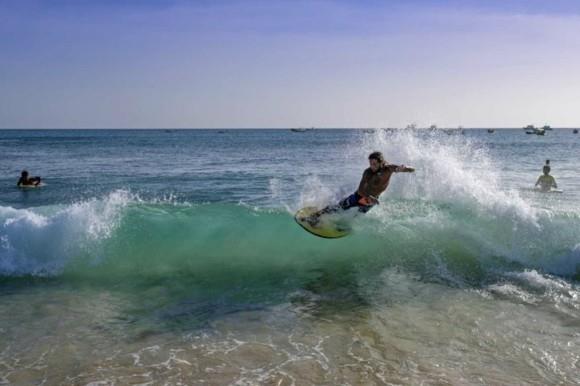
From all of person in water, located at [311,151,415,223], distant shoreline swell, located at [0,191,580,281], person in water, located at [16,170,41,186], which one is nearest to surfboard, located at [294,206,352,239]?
person in water, located at [311,151,415,223]

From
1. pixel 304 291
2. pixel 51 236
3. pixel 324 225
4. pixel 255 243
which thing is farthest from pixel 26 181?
pixel 304 291

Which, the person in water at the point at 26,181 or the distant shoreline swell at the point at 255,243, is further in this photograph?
the person in water at the point at 26,181

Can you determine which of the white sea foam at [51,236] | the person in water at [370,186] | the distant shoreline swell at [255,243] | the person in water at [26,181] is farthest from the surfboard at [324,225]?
the person in water at [26,181]

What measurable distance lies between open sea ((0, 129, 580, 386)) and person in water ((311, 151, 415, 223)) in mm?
1029

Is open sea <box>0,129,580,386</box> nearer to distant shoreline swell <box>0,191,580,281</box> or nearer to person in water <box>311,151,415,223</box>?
distant shoreline swell <box>0,191,580,281</box>

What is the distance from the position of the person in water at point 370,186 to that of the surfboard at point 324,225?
4.4 inches

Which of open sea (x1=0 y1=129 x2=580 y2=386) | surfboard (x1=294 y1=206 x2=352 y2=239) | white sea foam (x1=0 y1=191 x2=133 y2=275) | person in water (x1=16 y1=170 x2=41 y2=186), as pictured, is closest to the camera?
open sea (x1=0 y1=129 x2=580 y2=386)

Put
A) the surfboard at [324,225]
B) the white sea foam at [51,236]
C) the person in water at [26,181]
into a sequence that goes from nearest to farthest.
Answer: the white sea foam at [51,236] < the surfboard at [324,225] < the person in water at [26,181]

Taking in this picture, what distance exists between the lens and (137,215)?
13.7m

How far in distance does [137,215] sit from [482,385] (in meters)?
10.0

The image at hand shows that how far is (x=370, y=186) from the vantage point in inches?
443

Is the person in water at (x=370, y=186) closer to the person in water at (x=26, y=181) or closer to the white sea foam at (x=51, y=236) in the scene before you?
the white sea foam at (x=51, y=236)

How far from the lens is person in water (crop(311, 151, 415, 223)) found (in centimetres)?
1097

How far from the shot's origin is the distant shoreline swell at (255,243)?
440 inches
